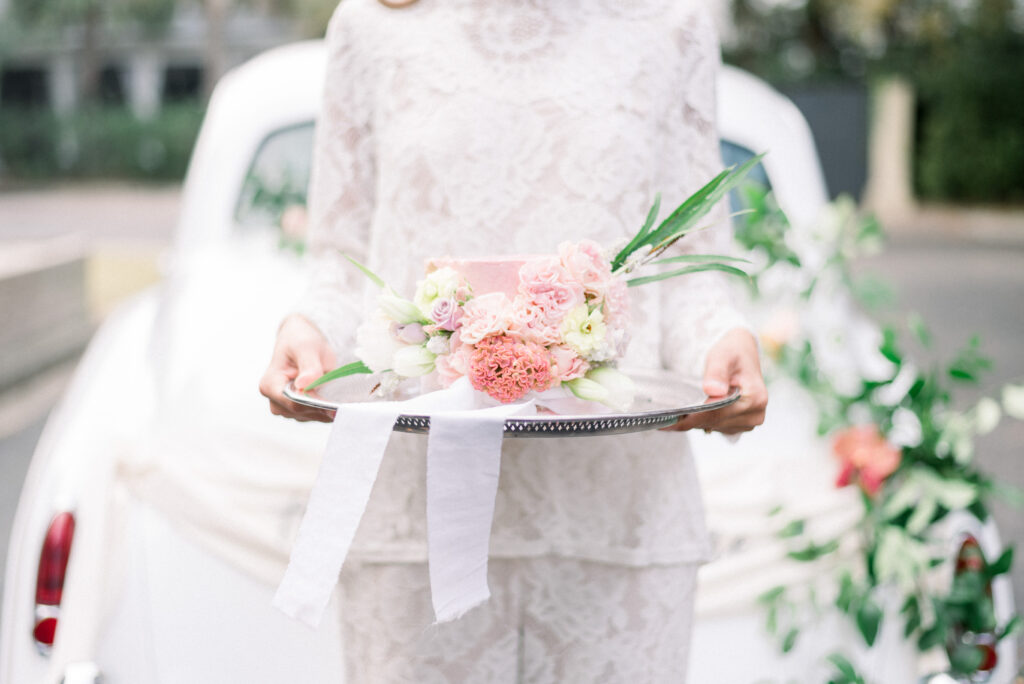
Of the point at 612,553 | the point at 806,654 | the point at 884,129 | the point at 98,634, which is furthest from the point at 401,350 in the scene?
the point at 884,129

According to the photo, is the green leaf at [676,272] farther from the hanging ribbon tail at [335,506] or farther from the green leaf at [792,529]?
the green leaf at [792,529]

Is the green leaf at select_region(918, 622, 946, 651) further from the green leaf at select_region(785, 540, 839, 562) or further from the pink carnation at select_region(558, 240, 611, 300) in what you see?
the pink carnation at select_region(558, 240, 611, 300)

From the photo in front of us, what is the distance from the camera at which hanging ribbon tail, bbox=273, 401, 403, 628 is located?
1348 millimetres

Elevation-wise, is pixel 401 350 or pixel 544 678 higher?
pixel 401 350

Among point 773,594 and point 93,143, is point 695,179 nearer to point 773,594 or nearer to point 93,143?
point 773,594

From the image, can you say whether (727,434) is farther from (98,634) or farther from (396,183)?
(98,634)

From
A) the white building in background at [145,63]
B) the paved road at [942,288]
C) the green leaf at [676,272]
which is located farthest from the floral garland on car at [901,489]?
the white building in background at [145,63]

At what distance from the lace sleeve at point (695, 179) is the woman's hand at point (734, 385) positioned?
64mm

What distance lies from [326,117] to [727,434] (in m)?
0.71

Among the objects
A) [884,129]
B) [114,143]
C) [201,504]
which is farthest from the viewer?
[114,143]

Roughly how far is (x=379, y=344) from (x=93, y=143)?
30900 mm

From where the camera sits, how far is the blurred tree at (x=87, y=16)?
33.2 m

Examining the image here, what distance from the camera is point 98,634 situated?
200 centimetres

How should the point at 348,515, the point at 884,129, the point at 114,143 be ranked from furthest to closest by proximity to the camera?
1. the point at 114,143
2. the point at 884,129
3. the point at 348,515
